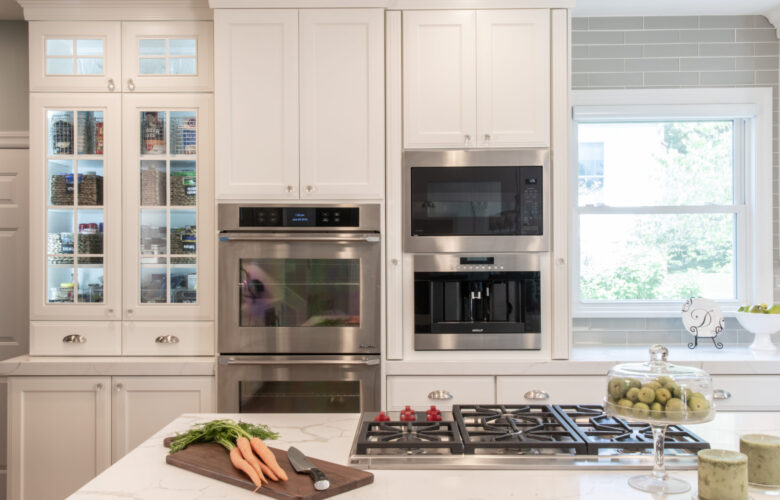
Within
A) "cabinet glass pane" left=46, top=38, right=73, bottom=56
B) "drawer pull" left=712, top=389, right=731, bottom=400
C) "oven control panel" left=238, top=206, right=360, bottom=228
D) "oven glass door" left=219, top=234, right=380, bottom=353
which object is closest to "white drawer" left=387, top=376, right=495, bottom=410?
"oven glass door" left=219, top=234, right=380, bottom=353

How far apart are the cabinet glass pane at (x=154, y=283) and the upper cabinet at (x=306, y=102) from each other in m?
0.54

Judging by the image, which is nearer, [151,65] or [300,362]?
[300,362]

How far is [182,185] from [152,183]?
6.1 inches

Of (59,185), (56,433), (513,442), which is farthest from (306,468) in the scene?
(59,185)

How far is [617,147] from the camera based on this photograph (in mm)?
3943

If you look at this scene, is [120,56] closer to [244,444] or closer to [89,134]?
[89,134]

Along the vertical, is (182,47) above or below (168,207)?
above

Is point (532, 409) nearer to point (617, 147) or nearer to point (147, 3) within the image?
point (617, 147)

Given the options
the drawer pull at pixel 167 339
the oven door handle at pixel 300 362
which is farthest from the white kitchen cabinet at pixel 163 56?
the oven door handle at pixel 300 362

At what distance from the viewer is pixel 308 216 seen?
3.25 m

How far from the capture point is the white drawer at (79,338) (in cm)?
337

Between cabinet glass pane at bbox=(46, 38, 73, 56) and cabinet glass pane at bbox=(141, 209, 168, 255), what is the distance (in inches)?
35.9

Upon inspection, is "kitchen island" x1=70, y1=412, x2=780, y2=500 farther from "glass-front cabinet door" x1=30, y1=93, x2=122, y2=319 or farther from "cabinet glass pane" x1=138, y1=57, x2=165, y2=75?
"cabinet glass pane" x1=138, y1=57, x2=165, y2=75

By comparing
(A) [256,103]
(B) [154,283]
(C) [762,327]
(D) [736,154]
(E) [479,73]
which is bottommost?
(C) [762,327]
